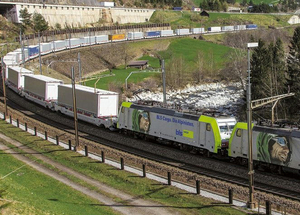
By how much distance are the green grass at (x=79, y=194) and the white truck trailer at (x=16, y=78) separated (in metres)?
33.1

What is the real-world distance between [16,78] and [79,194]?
45049 mm

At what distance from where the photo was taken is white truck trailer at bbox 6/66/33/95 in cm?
6400

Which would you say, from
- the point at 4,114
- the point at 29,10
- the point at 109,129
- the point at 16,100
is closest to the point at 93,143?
the point at 109,129

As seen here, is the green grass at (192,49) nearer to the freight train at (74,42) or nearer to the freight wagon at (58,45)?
the freight train at (74,42)

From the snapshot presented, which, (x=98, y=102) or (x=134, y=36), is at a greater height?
(x=134, y=36)

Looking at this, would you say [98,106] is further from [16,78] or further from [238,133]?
[16,78]

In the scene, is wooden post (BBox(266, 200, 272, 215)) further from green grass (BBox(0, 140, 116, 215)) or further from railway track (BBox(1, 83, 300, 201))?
green grass (BBox(0, 140, 116, 215))

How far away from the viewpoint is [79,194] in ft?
79.4

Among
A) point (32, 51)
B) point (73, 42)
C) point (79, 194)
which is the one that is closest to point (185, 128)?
point (79, 194)

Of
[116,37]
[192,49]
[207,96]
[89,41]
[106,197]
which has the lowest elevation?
[207,96]

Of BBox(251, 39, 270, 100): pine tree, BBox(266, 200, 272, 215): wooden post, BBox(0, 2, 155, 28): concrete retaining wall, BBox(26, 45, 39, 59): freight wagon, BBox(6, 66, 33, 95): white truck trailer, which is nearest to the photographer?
BBox(266, 200, 272, 215): wooden post

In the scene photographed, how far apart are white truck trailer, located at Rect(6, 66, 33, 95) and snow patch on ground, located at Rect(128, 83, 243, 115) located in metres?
18.5

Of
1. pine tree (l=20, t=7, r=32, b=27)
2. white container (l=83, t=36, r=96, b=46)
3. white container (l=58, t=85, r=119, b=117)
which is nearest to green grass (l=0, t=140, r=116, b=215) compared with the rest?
white container (l=58, t=85, r=119, b=117)

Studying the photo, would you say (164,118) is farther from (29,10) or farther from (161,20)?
(161,20)
